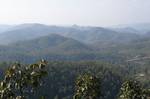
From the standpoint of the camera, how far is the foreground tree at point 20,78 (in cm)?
3888

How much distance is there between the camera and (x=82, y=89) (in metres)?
66.1

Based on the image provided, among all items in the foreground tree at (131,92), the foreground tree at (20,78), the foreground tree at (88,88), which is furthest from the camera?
the foreground tree at (131,92)

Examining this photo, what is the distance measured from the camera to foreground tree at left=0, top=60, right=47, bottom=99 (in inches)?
1531

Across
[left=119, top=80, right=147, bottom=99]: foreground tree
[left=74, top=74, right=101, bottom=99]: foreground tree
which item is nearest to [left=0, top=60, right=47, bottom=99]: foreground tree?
[left=74, top=74, right=101, bottom=99]: foreground tree

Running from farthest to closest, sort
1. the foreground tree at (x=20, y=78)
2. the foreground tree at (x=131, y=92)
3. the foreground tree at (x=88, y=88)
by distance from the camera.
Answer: the foreground tree at (x=131, y=92)
the foreground tree at (x=88, y=88)
the foreground tree at (x=20, y=78)

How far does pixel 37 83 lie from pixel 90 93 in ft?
85.1

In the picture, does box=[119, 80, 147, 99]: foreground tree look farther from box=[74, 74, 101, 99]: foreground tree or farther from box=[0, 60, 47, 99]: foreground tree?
→ box=[0, 60, 47, 99]: foreground tree

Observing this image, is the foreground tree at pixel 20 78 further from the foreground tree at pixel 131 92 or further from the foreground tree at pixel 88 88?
the foreground tree at pixel 131 92

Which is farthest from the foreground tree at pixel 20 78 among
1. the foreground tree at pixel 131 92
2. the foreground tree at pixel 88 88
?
the foreground tree at pixel 131 92

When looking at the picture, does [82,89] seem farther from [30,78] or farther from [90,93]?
[30,78]

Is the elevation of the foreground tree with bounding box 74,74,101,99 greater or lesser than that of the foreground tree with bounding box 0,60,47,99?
lesser

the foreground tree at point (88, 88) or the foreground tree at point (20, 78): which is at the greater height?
the foreground tree at point (20, 78)

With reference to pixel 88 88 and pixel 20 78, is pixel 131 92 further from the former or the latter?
pixel 20 78

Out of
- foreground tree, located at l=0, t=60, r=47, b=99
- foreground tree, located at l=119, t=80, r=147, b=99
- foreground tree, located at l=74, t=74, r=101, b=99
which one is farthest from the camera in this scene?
foreground tree, located at l=119, t=80, r=147, b=99
